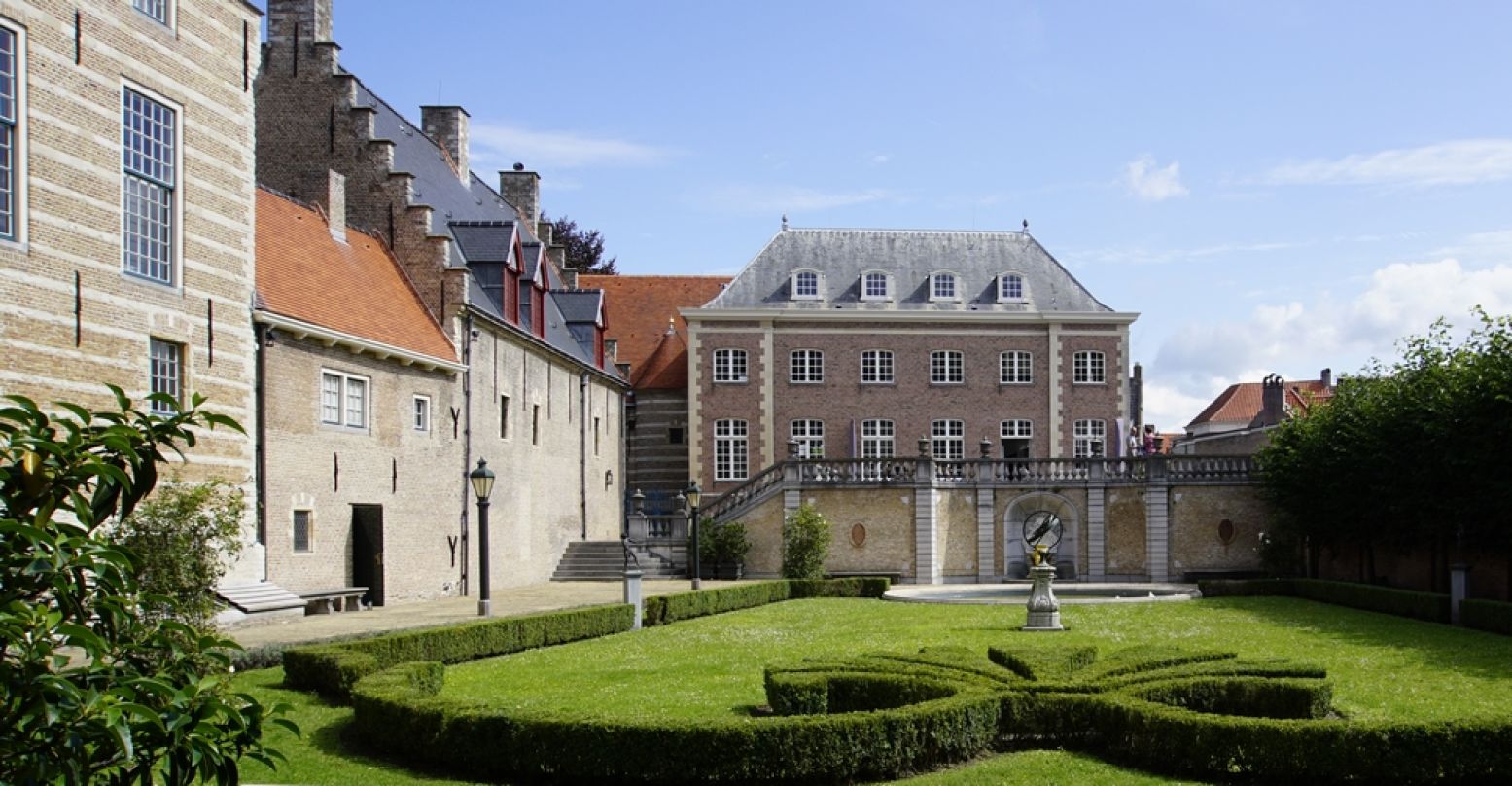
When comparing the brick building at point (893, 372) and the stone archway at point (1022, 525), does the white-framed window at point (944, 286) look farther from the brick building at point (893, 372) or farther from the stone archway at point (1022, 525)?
the stone archway at point (1022, 525)

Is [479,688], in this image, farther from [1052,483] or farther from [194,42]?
[1052,483]

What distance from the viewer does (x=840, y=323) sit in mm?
47625

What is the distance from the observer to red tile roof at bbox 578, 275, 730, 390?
162 ft

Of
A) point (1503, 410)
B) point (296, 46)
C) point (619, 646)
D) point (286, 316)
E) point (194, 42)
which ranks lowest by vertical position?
point (619, 646)

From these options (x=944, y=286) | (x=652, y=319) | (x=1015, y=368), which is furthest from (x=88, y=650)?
(x=652, y=319)

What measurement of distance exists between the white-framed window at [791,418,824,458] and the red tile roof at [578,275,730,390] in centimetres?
451

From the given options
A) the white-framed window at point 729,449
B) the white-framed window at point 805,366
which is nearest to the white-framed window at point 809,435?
the white-framed window at point 805,366

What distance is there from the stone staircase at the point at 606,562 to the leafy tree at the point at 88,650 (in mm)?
32484

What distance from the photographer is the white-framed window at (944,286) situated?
158 ft

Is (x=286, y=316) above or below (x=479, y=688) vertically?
above

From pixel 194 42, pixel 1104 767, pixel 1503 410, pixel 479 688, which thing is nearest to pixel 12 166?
pixel 194 42

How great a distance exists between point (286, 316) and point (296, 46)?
10346mm

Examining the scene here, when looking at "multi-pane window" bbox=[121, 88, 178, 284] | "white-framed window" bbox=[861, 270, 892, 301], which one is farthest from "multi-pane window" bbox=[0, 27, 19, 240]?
"white-framed window" bbox=[861, 270, 892, 301]

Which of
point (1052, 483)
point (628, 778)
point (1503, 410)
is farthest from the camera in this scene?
point (1052, 483)
